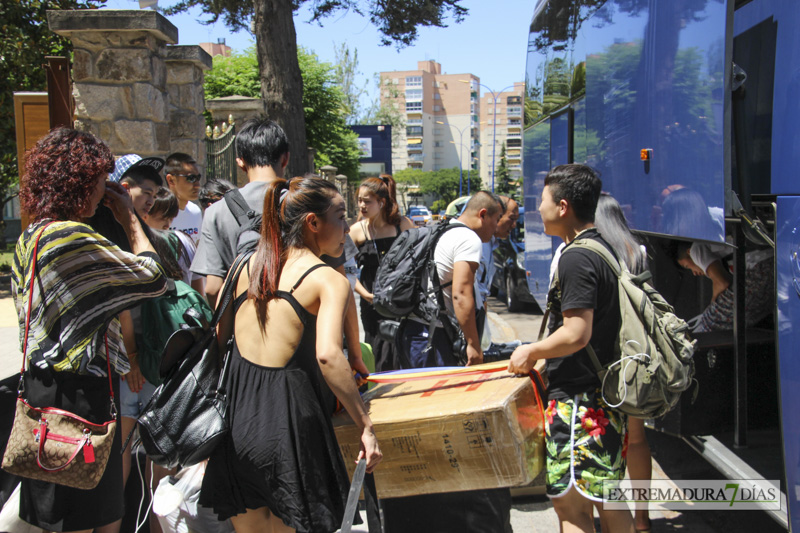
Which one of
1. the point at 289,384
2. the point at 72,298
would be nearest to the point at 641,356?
the point at 289,384

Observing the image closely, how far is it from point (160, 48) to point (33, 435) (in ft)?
15.6

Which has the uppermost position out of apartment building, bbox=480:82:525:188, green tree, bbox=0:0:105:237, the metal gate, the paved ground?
apartment building, bbox=480:82:525:188

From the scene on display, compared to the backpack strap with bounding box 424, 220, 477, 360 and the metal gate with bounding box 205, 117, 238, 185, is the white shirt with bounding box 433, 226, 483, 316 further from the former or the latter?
the metal gate with bounding box 205, 117, 238, 185

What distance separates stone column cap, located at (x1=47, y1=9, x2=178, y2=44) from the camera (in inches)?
221

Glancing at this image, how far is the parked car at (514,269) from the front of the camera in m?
10.6

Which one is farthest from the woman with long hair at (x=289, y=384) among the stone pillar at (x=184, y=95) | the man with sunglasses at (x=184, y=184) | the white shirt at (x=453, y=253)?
the stone pillar at (x=184, y=95)

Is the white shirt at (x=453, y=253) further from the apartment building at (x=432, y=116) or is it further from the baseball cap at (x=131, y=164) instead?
the apartment building at (x=432, y=116)

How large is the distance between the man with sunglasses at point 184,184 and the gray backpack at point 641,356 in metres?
3.51

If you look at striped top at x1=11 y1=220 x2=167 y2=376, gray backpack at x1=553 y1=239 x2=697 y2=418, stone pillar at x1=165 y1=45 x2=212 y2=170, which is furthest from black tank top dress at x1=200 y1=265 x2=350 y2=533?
stone pillar at x1=165 y1=45 x2=212 y2=170

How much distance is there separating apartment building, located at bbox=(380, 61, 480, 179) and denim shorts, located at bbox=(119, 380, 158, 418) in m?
125

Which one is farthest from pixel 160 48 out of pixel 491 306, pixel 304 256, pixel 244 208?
pixel 491 306

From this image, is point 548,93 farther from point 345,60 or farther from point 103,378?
point 345,60

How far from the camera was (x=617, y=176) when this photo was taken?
4.73m

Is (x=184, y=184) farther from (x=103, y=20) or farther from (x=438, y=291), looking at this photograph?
→ (x=438, y=291)
